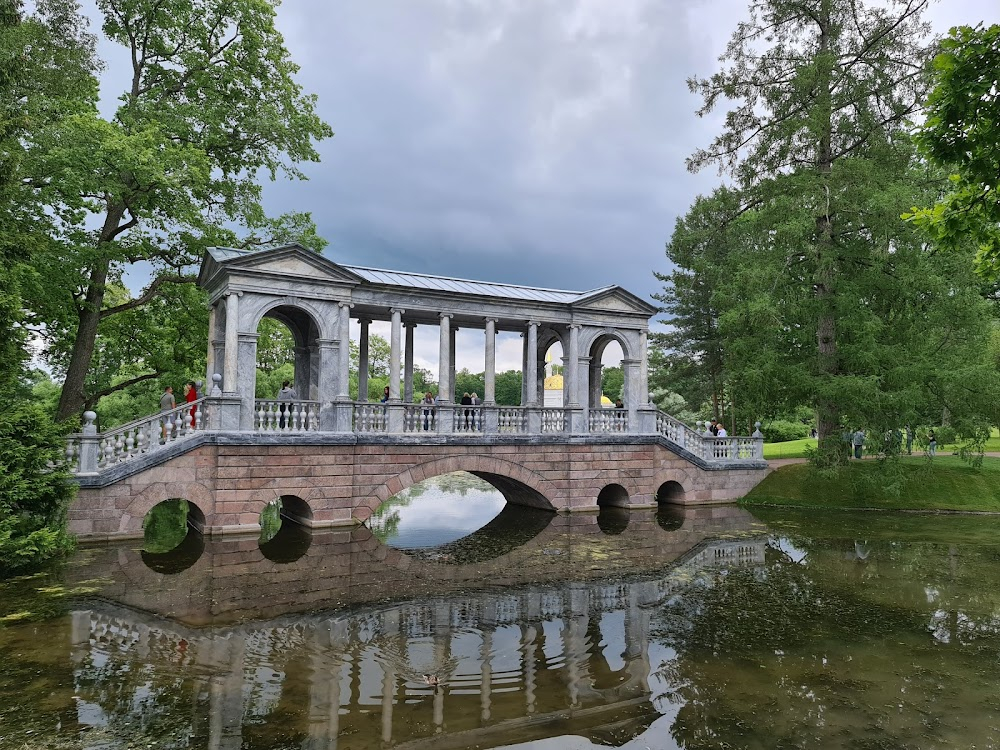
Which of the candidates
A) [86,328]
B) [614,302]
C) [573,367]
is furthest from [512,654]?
[86,328]

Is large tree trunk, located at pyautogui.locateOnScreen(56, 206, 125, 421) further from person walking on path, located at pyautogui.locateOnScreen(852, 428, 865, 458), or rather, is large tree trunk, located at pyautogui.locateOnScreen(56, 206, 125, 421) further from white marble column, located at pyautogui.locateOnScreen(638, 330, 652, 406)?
person walking on path, located at pyautogui.locateOnScreen(852, 428, 865, 458)

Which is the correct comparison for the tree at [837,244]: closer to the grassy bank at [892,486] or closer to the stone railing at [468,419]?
the grassy bank at [892,486]

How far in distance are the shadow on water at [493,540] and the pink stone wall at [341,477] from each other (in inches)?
45.5

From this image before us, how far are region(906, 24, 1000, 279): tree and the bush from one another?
38.1 metres

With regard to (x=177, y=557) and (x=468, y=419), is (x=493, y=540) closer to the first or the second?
(x=468, y=419)

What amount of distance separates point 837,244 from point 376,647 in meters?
20.3

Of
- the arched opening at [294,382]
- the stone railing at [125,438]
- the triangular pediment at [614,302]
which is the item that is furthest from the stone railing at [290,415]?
the triangular pediment at [614,302]

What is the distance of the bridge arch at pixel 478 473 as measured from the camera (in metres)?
16.5

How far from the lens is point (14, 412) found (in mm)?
11312

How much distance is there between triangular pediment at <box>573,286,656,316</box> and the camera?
Answer: 20.4 metres

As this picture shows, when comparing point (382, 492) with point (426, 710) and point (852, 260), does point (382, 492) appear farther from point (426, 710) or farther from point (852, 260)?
point (852, 260)

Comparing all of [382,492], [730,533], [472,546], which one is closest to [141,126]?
[382,492]

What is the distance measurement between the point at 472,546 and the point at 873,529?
1143 centimetres

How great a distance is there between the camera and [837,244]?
69.3 ft
